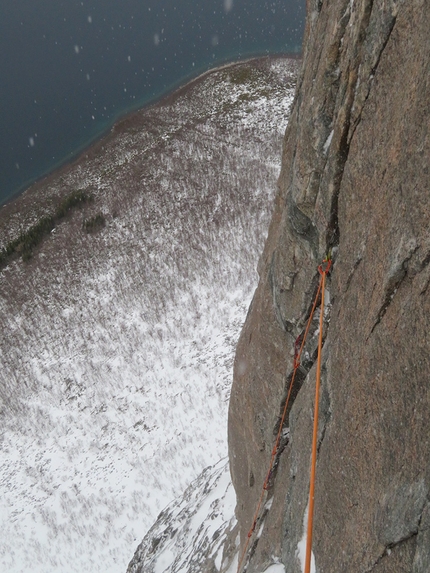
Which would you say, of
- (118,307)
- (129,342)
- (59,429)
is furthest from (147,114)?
(59,429)

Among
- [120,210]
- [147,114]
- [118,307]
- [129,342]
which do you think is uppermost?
[147,114]

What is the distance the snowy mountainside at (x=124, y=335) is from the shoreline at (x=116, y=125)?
166 centimetres

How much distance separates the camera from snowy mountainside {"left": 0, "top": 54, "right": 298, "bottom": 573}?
12.7 meters

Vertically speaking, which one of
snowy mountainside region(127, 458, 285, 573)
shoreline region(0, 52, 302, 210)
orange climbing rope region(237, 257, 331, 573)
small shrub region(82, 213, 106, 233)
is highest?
shoreline region(0, 52, 302, 210)

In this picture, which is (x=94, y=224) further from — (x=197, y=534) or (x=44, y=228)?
(x=197, y=534)

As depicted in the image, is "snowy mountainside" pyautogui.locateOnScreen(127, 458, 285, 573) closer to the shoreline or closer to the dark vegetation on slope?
the dark vegetation on slope

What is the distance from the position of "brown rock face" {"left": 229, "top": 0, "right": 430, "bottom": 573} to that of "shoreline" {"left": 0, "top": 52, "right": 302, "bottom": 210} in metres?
33.1

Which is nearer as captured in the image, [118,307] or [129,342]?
[129,342]

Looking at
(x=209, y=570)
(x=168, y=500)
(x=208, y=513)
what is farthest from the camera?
(x=168, y=500)

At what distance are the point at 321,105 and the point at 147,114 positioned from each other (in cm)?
3725

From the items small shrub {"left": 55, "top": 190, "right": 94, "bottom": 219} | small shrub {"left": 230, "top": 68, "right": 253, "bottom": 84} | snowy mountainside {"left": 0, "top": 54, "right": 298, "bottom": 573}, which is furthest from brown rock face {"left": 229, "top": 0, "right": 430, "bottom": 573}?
small shrub {"left": 230, "top": 68, "right": 253, "bottom": 84}

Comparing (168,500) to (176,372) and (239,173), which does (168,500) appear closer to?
(176,372)

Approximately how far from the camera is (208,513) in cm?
918

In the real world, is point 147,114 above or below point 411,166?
above
